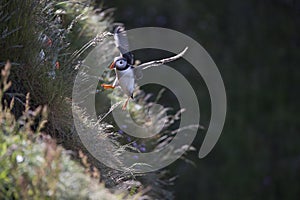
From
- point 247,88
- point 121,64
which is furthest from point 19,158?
point 247,88

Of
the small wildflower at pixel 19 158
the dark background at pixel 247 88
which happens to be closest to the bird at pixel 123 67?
the small wildflower at pixel 19 158

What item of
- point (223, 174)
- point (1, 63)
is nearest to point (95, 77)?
point (1, 63)

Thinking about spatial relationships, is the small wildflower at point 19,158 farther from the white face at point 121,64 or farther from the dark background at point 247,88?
the dark background at point 247,88

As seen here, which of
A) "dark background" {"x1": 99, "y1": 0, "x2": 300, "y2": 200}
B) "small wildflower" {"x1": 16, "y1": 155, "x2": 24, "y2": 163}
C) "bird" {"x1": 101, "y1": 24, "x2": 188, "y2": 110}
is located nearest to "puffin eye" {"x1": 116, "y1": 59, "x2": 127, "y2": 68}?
"bird" {"x1": 101, "y1": 24, "x2": 188, "y2": 110}

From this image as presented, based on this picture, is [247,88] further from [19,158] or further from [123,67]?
[19,158]

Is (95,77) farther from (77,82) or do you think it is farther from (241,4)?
(241,4)

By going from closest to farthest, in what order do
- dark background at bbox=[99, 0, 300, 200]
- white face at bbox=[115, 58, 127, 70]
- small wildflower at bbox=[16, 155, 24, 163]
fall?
1. small wildflower at bbox=[16, 155, 24, 163]
2. white face at bbox=[115, 58, 127, 70]
3. dark background at bbox=[99, 0, 300, 200]

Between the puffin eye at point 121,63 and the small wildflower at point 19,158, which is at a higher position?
the small wildflower at point 19,158

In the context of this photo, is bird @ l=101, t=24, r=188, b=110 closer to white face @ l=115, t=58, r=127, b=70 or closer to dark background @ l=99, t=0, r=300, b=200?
white face @ l=115, t=58, r=127, b=70
